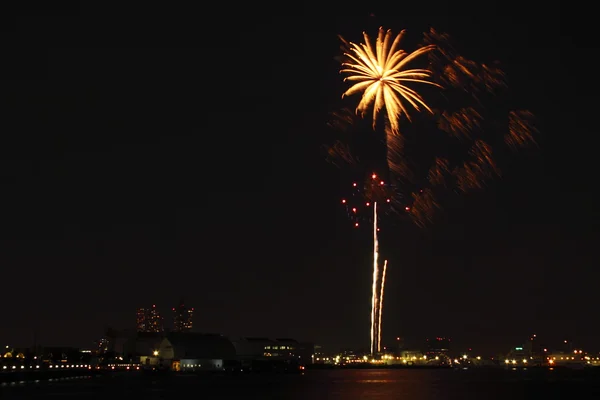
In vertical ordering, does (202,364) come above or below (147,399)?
above

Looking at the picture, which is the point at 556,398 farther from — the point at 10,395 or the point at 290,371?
the point at 290,371

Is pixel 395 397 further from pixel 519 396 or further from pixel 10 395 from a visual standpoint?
pixel 10 395

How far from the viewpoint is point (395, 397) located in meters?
76.9

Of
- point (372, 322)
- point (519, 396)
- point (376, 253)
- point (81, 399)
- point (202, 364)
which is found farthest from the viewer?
point (202, 364)

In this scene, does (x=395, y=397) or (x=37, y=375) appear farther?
(x=37, y=375)

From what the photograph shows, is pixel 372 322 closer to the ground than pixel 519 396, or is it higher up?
higher up

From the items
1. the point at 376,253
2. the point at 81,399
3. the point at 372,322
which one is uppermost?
the point at 376,253

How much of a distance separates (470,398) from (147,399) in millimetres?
29757

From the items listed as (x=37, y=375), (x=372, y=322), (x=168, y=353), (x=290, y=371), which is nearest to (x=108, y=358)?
(x=168, y=353)

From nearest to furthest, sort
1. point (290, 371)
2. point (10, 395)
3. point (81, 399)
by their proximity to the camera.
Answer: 1. point (81, 399)
2. point (10, 395)
3. point (290, 371)

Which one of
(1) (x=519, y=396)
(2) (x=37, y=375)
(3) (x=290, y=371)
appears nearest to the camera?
(1) (x=519, y=396)

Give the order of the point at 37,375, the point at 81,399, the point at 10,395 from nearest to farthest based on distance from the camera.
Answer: the point at 81,399 → the point at 10,395 → the point at 37,375

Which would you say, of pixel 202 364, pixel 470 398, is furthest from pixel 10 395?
pixel 202 364

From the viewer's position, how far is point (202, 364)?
187 meters
